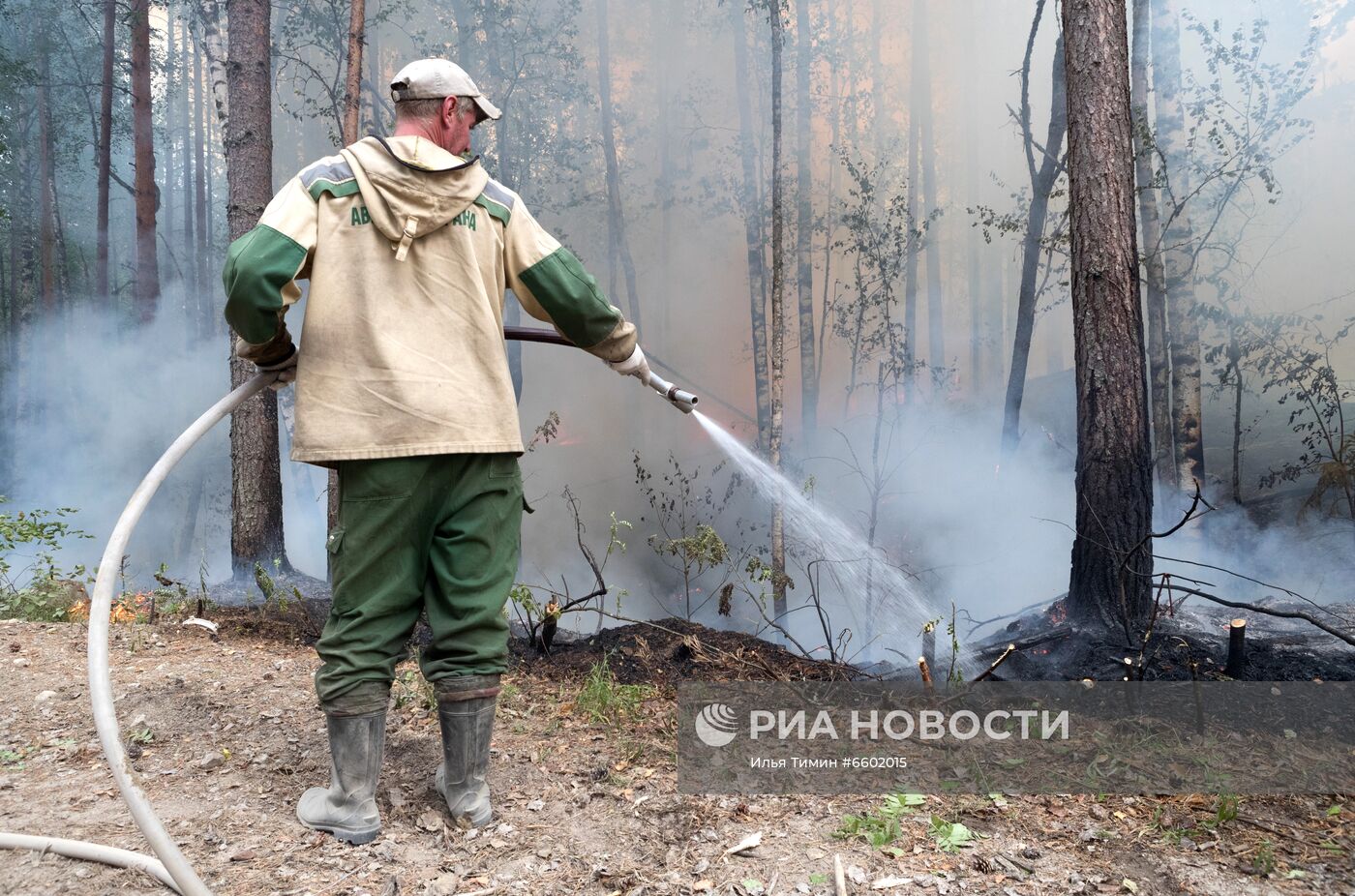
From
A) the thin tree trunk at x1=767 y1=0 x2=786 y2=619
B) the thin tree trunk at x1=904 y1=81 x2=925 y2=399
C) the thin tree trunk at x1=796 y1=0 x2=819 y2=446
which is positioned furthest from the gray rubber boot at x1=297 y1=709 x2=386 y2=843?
the thin tree trunk at x1=796 y1=0 x2=819 y2=446

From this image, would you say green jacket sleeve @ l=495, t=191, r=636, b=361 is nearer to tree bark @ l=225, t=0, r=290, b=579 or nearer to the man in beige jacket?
the man in beige jacket

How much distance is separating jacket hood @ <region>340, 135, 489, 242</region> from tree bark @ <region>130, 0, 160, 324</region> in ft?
42.4

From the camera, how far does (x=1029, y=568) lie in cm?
1120

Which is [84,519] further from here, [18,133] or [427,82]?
[427,82]

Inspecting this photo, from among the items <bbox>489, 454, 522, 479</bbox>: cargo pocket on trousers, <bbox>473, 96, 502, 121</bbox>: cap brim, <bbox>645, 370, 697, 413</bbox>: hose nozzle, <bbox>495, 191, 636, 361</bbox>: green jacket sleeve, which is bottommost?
<bbox>489, 454, 522, 479</bbox>: cargo pocket on trousers

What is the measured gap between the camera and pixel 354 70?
7.00 meters

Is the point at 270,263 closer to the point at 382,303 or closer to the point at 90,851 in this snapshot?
the point at 382,303

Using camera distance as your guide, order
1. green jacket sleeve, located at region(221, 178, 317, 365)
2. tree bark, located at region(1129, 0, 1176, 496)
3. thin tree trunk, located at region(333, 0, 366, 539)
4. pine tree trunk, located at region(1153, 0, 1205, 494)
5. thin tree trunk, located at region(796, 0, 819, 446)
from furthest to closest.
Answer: thin tree trunk, located at region(796, 0, 819, 446)
tree bark, located at region(1129, 0, 1176, 496)
pine tree trunk, located at region(1153, 0, 1205, 494)
thin tree trunk, located at region(333, 0, 366, 539)
green jacket sleeve, located at region(221, 178, 317, 365)

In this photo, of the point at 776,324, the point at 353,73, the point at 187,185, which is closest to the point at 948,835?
the point at 353,73

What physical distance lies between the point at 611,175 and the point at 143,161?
7.61 metres

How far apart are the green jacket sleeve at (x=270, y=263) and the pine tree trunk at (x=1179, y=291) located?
28.6 ft

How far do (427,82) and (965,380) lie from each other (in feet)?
45.2

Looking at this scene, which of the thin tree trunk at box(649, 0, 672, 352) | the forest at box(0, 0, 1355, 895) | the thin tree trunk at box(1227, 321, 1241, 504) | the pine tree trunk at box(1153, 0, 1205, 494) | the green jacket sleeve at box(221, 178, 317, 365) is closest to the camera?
the green jacket sleeve at box(221, 178, 317, 365)
